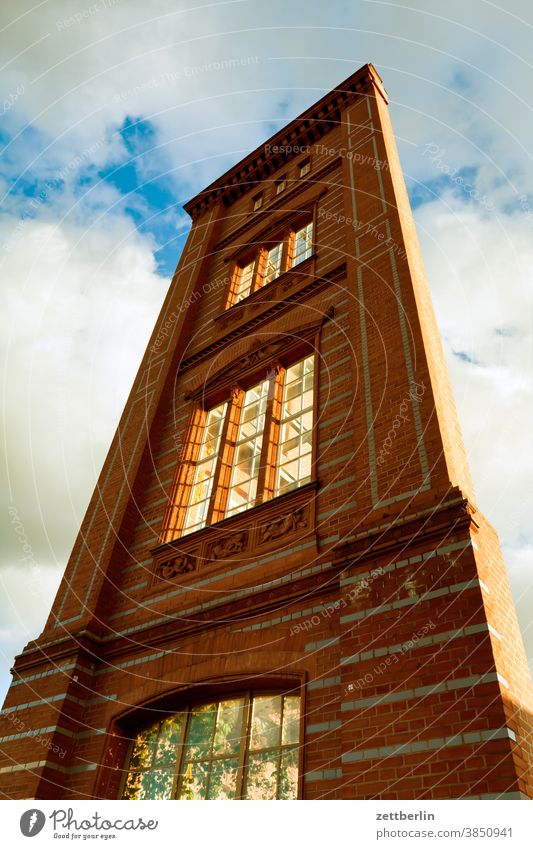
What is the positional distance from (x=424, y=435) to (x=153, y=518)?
404 cm

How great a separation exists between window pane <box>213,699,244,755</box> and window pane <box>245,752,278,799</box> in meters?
0.25

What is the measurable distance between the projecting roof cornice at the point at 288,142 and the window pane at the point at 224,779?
12.6 meters

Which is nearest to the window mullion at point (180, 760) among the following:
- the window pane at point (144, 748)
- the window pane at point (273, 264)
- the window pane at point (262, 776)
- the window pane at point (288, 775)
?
the window pane at point (144, 748)

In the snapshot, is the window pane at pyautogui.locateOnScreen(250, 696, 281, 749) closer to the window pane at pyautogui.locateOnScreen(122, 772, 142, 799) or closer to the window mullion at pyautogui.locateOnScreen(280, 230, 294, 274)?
the window pane at pyautogui.locateOnScreen(122, 772, 142, 799)

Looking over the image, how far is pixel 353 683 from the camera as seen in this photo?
4.34m

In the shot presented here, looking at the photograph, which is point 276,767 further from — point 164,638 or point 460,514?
point 460,514

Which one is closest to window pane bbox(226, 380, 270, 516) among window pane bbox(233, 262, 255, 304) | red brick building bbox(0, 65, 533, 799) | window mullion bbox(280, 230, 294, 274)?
red brick building bbox(0, 65, 533, 799)

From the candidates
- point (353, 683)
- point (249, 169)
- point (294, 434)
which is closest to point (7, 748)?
point (353, 683)

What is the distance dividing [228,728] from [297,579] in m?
1.46

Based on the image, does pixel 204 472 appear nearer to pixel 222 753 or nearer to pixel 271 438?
pixel 271 438

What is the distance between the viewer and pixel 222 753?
205 inches

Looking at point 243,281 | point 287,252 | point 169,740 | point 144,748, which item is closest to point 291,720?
point 169,740

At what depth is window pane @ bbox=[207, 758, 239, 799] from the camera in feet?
16.1

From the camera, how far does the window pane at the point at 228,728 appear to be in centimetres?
520
